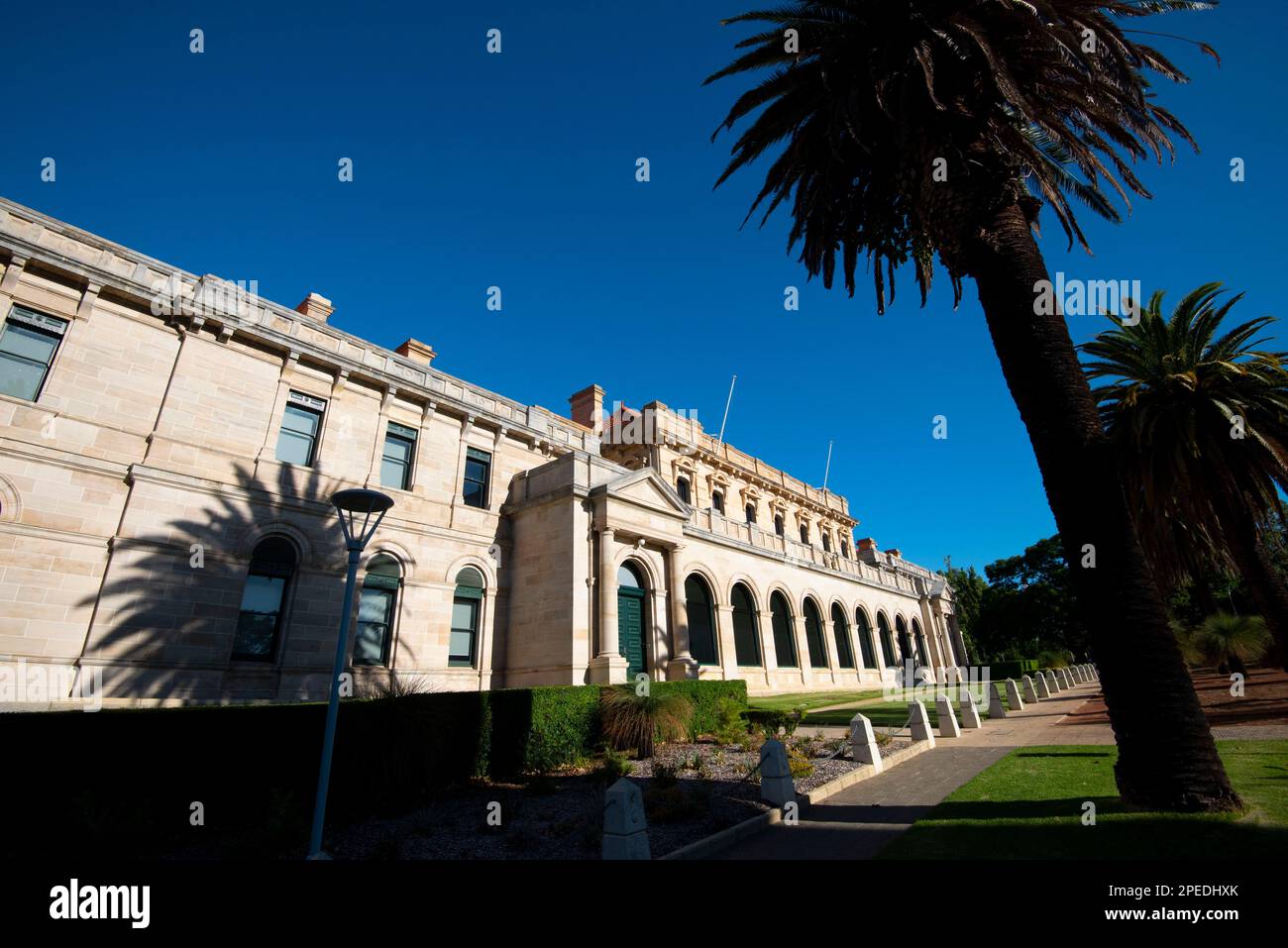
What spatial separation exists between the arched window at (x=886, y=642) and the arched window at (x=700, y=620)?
18.9 meters

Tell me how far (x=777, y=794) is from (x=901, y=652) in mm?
36077

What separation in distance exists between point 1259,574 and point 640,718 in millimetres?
15574

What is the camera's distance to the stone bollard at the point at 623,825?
5.61 metres

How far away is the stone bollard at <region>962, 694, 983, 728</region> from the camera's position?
1625 centimetres

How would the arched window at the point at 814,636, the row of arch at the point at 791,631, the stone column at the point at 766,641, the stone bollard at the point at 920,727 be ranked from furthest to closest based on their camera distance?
the arched window at the point at 814,636 < the stone column at the point at 766,641 < the row of arch at the point at 791,631 < the stone bollard at the point at 920,727

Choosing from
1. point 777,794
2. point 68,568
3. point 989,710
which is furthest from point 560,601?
point 989,710

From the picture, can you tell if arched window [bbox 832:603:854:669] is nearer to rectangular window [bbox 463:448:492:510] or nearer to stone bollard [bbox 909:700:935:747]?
stone bollard [bbox 909:700:935:747]

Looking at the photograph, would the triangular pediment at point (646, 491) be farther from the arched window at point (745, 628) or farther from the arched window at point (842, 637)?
the arched window at point (842, 637)

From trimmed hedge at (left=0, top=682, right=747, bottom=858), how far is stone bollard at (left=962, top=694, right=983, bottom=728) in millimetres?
13202

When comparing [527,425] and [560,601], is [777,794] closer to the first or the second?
[560,601]

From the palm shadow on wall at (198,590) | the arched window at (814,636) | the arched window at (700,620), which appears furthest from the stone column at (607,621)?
the arched window at (814,636)

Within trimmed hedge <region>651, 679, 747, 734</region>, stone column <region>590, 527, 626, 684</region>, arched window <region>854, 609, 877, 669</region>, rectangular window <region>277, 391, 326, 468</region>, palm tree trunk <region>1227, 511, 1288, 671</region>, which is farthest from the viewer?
arched window <region>854, 609, 877, 669</region>

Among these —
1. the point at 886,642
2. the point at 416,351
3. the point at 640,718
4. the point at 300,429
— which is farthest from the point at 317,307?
the point at 886,642

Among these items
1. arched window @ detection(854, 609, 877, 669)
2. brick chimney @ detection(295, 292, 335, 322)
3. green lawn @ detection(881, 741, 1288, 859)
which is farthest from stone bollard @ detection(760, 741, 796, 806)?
arched window @ detection(854, 609, 877, 669)
